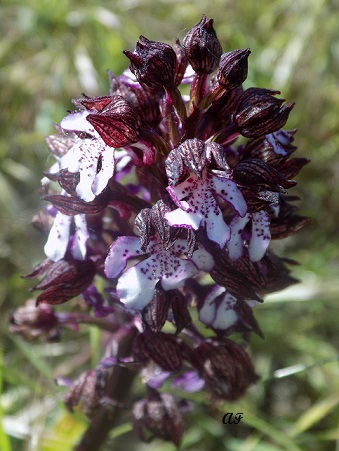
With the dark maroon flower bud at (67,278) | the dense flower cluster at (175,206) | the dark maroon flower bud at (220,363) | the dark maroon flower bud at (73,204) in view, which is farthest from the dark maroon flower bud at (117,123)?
the dark maroon flower bud at (220,363)

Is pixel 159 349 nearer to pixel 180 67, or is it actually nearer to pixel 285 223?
pixel 285 223

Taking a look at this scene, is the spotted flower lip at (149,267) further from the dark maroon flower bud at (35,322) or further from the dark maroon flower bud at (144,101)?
the dark maroon flower bud at (35,322)

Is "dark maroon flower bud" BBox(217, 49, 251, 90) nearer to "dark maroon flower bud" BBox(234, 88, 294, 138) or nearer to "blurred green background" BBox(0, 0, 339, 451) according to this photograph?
"dark maroon flower bud" BBox(234, 88, 294, 138)

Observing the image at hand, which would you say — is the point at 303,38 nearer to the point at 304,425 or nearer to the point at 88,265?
the point at 304,425

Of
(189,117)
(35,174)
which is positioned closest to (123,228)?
(189,117)

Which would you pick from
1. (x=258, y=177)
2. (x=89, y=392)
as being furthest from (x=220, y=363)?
(x=258, y=177)

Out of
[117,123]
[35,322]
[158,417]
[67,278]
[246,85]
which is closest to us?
[117,123]

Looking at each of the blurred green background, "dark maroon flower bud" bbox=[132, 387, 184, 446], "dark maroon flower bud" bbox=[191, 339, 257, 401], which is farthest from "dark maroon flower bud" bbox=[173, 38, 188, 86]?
the blurred green background
